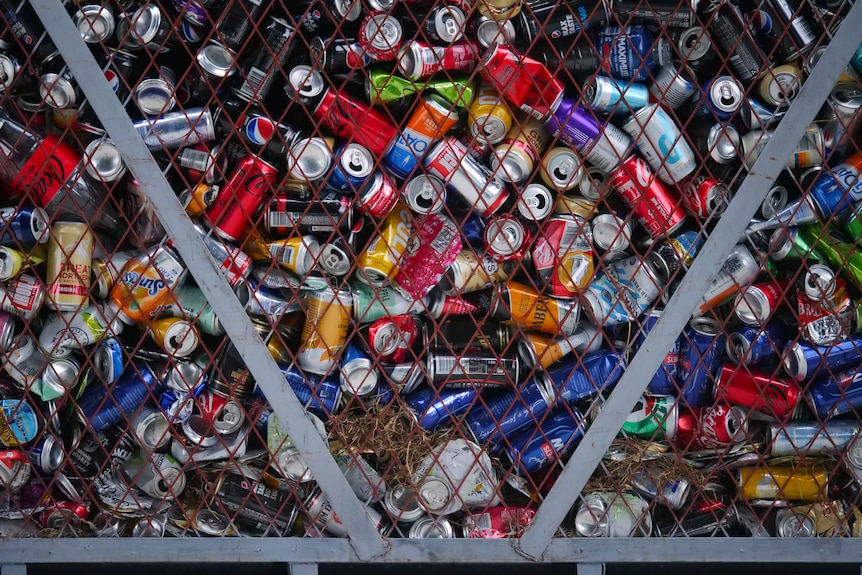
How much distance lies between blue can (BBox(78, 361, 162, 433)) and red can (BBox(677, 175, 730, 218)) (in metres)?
1.51

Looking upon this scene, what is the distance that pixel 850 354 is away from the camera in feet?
7.18

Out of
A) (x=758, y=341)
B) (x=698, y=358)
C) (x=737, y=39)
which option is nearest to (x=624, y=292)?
(x=698, y=358)

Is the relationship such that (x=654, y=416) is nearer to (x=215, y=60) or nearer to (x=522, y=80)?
(x=522, y=80)

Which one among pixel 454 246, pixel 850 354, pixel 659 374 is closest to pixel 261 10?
pixel 454 246

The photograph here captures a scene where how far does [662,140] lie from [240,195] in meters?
1.13

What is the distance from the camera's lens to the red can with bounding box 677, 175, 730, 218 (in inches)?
84.7

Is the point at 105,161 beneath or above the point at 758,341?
beneath

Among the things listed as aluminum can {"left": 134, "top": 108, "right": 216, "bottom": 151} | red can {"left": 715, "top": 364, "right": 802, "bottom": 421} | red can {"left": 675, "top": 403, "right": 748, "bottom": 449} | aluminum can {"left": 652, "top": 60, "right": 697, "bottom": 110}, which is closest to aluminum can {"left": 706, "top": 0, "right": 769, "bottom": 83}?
aluminum can {"left": 652, "top": 60, "right": 697, "bottom": 110}

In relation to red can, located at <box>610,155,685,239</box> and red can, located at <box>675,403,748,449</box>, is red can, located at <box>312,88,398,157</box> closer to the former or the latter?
red can, located at <box>610,155,685,239</box>

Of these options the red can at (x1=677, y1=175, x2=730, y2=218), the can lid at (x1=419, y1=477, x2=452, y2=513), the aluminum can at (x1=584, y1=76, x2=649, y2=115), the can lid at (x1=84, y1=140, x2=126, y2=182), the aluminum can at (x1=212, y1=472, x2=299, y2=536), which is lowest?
the aluminum can at (x1=212, y1=472, x2=299, y2=536)

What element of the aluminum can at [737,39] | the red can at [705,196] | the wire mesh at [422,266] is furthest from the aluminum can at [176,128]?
the aluminum can at [737,39]

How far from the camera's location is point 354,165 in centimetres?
208

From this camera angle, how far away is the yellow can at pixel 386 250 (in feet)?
6.86

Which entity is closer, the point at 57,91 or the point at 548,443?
the point at 57,91
